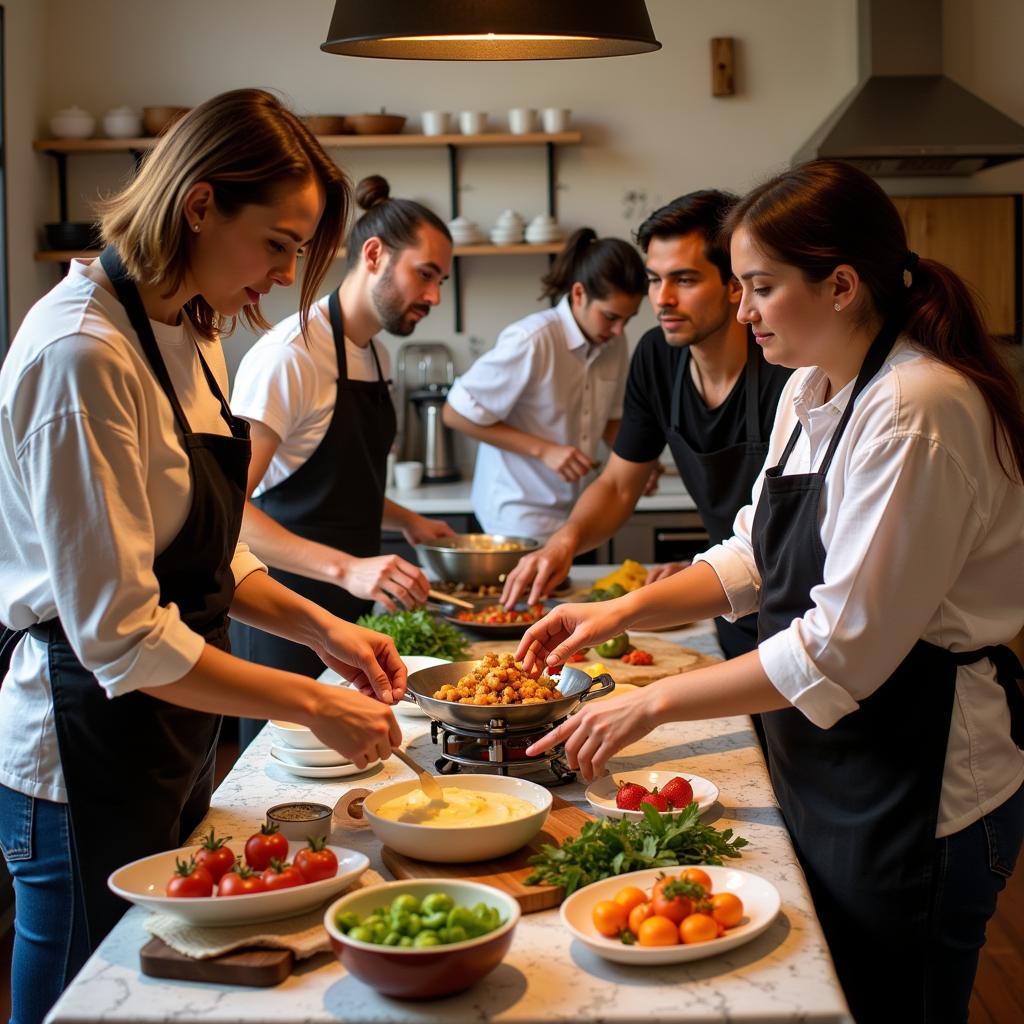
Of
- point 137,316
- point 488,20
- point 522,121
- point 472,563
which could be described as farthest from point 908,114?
point 137,316

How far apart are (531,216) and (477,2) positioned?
377 cm

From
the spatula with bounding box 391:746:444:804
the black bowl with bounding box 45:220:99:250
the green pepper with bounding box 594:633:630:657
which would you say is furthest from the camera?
the black bowl with bounding box 45:220:99:250

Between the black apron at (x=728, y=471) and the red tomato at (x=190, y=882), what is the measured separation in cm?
158

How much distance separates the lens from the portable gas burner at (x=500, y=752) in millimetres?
1866

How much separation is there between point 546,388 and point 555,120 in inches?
62.3

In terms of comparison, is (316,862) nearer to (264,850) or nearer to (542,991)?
(264,850)

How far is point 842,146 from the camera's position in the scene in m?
4.87

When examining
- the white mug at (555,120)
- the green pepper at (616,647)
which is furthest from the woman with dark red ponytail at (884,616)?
the white mug at (555,120)

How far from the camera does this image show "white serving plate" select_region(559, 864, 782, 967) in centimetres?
131

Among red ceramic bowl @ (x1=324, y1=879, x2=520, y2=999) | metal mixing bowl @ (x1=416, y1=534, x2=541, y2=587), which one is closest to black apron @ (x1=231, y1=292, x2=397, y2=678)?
metal mixing bowl @ (x1=416, y1=534, x2=541, y2=587)

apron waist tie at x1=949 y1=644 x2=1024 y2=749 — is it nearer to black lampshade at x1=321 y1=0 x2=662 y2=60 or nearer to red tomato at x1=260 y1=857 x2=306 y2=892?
red tomato at x1=260 y1=857 x2=306 y2=892

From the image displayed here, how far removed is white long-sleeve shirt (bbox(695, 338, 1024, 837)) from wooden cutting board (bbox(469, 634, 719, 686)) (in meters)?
0.77

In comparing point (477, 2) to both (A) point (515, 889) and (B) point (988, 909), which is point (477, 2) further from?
(B) point (988, 909)

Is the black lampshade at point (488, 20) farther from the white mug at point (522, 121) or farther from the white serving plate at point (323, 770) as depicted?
the white mug at point (522, 121)
